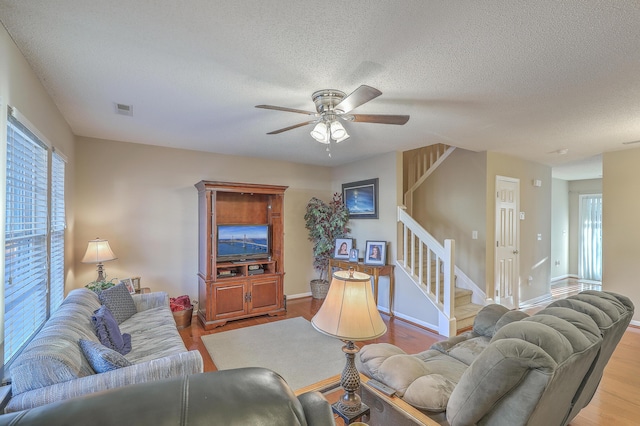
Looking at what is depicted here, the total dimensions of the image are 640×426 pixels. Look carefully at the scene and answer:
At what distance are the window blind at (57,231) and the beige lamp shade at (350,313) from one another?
263 centimetres

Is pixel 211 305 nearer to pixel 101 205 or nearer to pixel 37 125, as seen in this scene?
pixel 101 205

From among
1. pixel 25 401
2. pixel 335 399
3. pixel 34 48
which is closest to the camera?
pixel 25 401

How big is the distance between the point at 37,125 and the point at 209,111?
1251 millimetres

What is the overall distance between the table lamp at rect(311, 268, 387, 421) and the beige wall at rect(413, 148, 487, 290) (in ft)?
12.3

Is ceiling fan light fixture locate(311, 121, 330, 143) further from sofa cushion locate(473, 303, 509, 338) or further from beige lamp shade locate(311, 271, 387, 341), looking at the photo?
sofa cushion locate(473, 303, 509, 338)

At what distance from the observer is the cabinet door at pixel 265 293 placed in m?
4.37

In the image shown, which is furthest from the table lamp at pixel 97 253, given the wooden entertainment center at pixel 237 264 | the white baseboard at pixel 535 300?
the white baseboard at pixel 535 300

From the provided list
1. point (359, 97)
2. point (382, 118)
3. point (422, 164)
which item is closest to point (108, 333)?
point (359, 97)

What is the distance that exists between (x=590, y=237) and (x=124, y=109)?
9.64 metres

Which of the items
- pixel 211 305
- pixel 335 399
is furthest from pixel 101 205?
pixel 335 399

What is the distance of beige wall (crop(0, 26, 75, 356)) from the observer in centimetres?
159

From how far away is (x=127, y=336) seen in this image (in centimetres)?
249

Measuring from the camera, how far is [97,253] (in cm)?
341

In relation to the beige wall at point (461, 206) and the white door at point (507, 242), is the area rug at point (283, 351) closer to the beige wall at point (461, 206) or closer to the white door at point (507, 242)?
the beige wall at point (461, 206)
